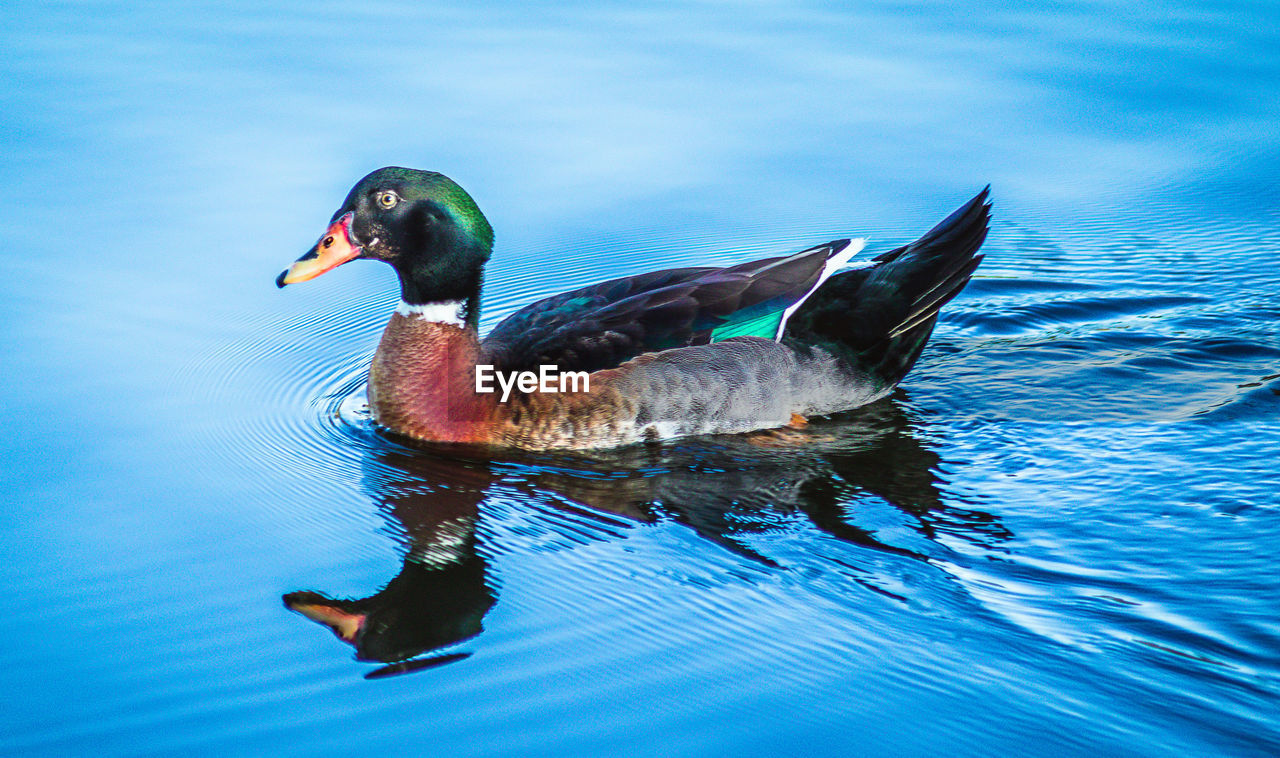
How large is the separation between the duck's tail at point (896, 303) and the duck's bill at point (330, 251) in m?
2.32

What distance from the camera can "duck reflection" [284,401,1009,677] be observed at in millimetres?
4793

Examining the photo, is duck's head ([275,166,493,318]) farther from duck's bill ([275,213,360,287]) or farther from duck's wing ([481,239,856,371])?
duck's wing ([481,239,856,371])

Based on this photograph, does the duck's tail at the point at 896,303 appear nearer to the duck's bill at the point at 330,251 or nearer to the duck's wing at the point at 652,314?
the duck's wing at the point at 652,314

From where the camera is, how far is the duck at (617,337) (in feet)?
A: 20.9

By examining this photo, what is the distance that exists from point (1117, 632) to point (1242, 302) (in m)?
3.81

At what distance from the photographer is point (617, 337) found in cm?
642

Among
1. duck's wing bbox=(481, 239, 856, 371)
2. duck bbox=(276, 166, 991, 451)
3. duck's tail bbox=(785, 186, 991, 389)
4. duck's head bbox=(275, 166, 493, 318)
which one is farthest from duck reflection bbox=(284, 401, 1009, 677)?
duck's head bbox=(275, 166, 493, 318)

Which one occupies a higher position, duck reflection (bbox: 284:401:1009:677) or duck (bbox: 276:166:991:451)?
duck (bbox: 276:166:991:451)

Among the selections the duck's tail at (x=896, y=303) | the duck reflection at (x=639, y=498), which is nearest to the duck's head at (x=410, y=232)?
the duck reflection at (x=639, y=498)

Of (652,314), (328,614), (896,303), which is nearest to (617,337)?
(652,314)

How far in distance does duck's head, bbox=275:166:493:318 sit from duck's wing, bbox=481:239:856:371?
0.47 metres

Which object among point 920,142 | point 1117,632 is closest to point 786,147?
point 920,142

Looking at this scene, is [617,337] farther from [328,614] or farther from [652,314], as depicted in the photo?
[328,614]

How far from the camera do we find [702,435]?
658 cm
